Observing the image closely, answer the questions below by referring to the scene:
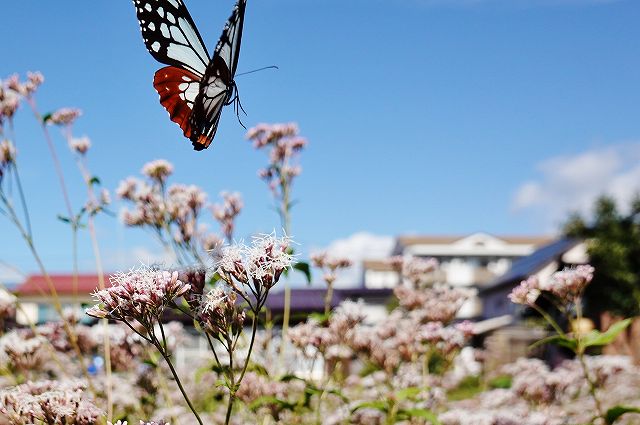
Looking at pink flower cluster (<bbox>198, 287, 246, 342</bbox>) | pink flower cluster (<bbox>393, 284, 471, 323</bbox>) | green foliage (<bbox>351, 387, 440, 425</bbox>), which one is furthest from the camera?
pink flower cluster (<bbox>393, 284, 471, 323</bbox>)

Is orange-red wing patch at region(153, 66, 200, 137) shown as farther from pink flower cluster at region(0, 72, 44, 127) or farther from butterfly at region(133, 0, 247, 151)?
pink flower cluster at region(0, 72, 44, 127)

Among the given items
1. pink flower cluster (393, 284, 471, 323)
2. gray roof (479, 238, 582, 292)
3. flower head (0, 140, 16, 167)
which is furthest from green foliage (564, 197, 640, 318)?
flower head (0, 140, 16, 167)

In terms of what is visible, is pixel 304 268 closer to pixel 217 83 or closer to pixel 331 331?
pixel 331 331

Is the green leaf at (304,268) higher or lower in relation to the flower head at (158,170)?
lower

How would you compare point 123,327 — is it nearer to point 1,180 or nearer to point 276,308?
point 1,180

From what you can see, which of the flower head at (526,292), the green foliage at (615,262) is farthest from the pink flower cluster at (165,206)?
the green foliage at (615,262)

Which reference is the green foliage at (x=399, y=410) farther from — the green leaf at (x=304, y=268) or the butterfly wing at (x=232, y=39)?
the butterfly wing at (x=232, y=39)

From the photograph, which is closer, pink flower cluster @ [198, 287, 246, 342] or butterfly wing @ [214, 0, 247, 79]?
pink flower cluster @ [198, 287, 246, 342]
